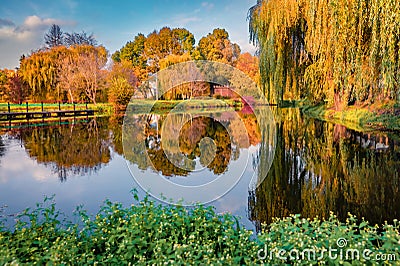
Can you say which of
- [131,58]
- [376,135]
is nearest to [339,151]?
[376,135]

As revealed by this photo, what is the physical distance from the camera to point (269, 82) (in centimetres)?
1170

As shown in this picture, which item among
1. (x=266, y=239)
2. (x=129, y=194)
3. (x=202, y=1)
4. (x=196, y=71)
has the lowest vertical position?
(x=129, y=194)

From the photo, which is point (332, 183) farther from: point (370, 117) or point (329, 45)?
point (370, 117)

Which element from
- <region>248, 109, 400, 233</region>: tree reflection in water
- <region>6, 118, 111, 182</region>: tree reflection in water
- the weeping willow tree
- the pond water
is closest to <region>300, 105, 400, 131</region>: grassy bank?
the weeping willow tree

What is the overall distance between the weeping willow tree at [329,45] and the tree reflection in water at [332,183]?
6.10 feet

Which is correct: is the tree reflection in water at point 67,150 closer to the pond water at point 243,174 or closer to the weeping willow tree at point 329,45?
the pond water at point 243,174

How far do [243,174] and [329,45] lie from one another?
471 centimetres

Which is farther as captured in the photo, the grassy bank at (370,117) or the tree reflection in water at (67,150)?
the grassy bank at (370,117)

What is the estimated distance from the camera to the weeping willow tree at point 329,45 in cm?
690

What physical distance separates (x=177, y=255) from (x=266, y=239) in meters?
0.66

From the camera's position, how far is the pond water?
4223mm

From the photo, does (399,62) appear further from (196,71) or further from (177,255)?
(177,255)

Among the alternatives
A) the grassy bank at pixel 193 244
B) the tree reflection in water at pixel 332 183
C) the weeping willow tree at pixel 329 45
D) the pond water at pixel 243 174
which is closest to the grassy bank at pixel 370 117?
the weeping willow tree at pixel 329 45

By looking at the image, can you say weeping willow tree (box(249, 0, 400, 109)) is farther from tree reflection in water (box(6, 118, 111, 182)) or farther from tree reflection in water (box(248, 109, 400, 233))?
tree reflection in water (box(6, 118, 111, 182))
